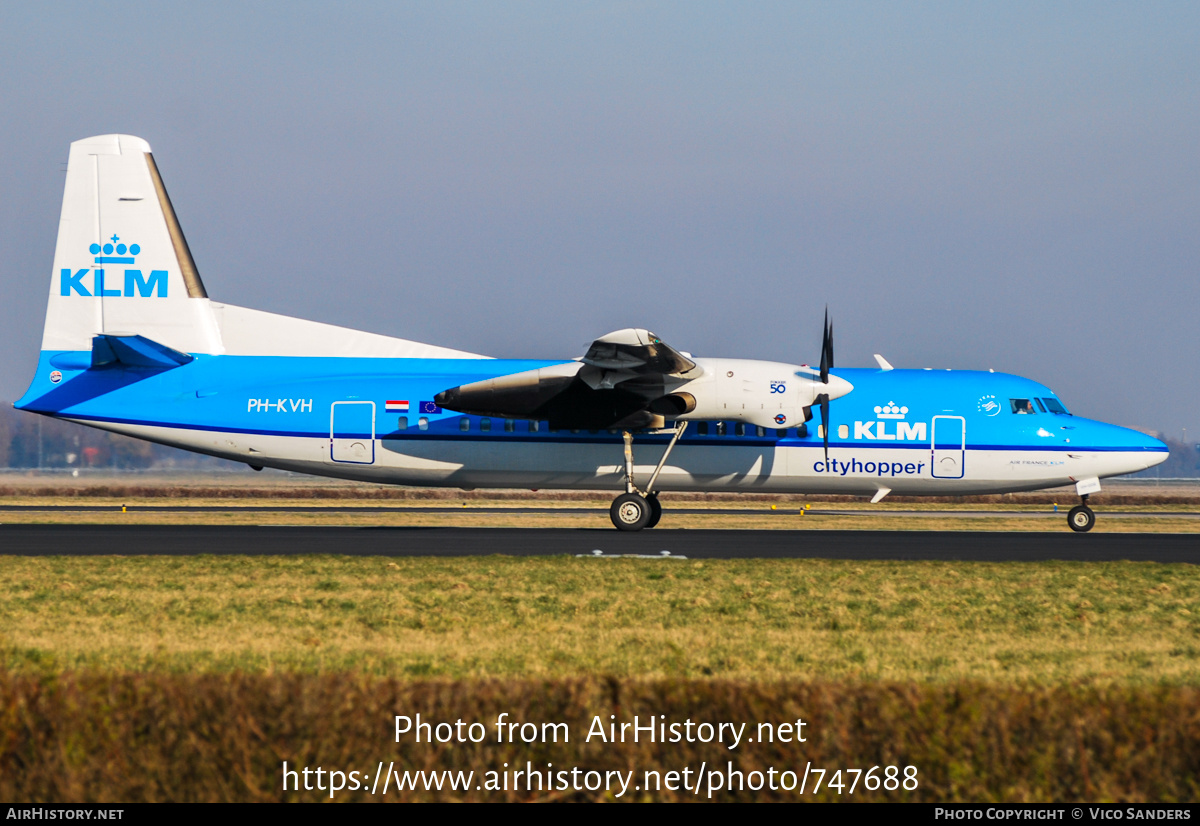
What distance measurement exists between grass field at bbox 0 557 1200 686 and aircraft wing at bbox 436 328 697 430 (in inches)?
278

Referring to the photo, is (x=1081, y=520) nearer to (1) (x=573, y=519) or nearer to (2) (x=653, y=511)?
(2) (x=653, y=511)

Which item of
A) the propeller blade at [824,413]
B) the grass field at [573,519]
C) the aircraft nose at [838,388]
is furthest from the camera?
the grass field at [573,519]

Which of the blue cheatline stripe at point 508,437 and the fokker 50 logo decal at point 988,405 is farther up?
the fokker 50 logo decal at point 988,405

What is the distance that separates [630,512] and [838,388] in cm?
572

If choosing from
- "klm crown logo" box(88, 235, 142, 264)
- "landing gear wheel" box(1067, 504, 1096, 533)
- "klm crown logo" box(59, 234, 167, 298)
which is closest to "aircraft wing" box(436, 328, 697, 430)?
"klm crown logo" box(59, 234, 167, 298)

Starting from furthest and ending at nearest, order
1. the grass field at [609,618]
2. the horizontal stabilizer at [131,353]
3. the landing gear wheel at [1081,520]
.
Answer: the landing gear wheel at [1081,520], the horizontal stabilizer at [131,353], the grass field at [609,618]

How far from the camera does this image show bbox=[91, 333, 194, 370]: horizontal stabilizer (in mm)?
26281

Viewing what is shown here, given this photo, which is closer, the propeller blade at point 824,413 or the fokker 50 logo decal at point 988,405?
the propeller blade at point 824,413

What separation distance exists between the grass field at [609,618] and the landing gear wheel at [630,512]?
7701 mm

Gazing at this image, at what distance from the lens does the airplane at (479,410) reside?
25.7m

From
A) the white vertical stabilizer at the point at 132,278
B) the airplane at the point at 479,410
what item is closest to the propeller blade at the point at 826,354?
the airplane at the point at 479,410

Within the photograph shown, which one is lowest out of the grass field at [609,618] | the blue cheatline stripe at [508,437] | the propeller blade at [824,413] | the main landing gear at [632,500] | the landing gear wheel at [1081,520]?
the grass field at [609,618]

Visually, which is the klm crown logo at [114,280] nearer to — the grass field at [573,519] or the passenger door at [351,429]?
the passenger door at [351,429]

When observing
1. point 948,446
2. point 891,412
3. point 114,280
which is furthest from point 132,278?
Result: point 948,446
